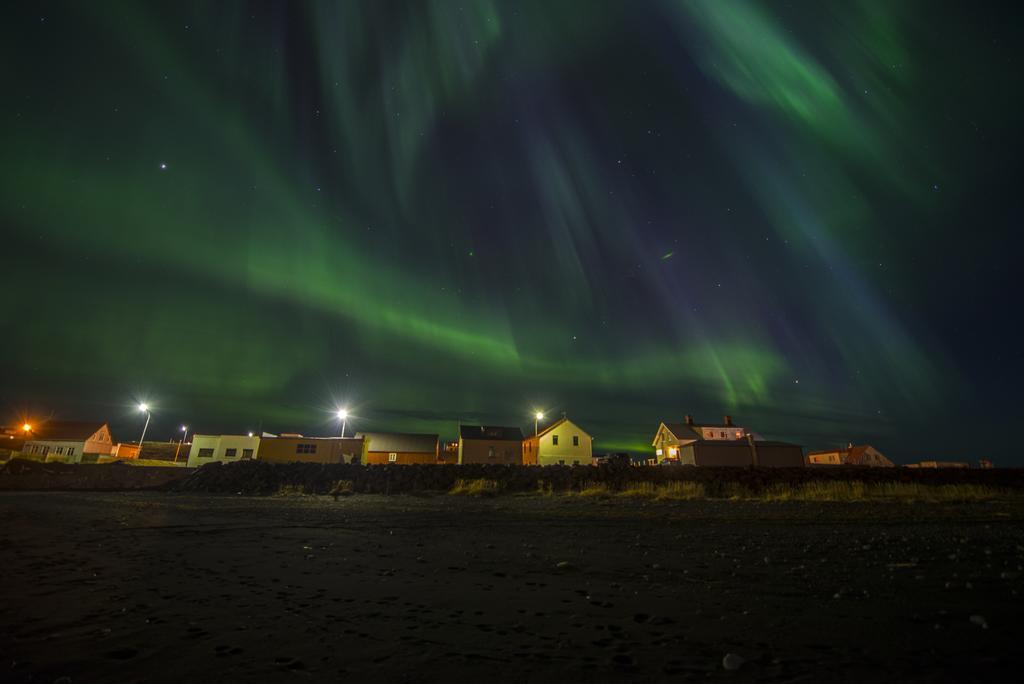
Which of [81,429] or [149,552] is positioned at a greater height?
[81,429]

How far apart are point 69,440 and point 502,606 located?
99903 mm

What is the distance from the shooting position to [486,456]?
68.9 m

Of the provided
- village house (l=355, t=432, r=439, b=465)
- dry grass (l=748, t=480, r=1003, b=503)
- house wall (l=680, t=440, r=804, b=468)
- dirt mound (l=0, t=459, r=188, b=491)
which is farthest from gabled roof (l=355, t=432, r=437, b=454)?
dry grass (l=748, t=480, r=1003, b=503)

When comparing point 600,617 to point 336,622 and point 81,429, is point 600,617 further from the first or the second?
point 81,429

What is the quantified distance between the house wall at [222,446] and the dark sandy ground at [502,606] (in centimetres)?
5797

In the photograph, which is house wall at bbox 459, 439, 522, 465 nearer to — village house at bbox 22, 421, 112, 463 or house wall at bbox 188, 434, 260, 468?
house wall at bbox 188, 434, 260, 468

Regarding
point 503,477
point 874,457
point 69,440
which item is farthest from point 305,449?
point 874,457

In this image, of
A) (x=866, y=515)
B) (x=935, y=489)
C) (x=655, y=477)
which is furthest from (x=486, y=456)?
(x=866, y=515)

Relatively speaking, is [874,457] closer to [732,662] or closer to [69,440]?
[732,662]

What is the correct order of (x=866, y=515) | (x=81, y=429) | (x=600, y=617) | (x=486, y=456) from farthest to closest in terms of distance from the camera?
(x=81, y=429) → (x=486, y=456) → (x=866, y=515) → (x=600, y=617)

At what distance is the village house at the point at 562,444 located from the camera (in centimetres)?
6550

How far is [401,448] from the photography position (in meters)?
73.8

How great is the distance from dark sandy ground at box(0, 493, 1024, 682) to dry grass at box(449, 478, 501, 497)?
15158mm

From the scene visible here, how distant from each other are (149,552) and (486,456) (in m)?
63.3
